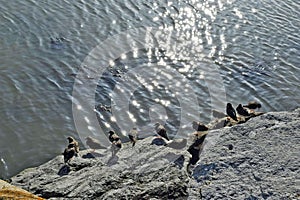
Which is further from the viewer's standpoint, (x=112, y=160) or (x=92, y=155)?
(x=92, y=155)

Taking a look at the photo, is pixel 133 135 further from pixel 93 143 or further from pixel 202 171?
pixel 202 171

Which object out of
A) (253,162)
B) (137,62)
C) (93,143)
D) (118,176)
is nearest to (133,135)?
(93,143)

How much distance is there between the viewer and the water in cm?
1706

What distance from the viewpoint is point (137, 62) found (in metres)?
21.4

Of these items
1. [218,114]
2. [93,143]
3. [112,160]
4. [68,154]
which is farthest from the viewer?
[218,114]

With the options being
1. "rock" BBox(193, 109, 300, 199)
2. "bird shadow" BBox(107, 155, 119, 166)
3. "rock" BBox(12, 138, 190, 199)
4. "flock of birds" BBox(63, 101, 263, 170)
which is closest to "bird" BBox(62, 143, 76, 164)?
"flock of birds" BBox(63, 101, 263, 170)

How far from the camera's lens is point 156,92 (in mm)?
19375

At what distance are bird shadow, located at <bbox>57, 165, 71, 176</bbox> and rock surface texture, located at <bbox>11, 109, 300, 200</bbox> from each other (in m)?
0.03

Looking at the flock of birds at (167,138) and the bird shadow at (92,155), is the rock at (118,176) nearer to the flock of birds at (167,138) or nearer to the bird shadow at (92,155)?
the bird shadow at (92,155)

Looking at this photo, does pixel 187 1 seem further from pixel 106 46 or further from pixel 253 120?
pixel 253 120

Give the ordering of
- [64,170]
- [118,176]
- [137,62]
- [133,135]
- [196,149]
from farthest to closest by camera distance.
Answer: [137,62] → [133,135] → [64,170] → [196,149] → [118,176]

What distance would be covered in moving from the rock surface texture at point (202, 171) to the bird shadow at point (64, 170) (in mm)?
29

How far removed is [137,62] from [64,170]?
382 inches

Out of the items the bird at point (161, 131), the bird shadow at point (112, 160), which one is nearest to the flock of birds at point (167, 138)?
the bird at point (161, 131)
